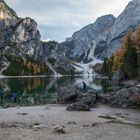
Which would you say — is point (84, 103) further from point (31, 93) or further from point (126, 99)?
point (31, 93)

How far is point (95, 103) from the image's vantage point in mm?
57281

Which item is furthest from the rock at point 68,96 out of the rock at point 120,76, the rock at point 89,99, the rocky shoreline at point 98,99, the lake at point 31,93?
the rock at point 120,76

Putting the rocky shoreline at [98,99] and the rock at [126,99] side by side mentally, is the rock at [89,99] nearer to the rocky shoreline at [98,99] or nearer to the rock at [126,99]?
the rocky shoreline at [98,99]

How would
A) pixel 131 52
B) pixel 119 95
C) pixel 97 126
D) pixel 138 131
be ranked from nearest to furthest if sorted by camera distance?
pixel 138 131 → pixel 97 126 → pixel 119 95 → pixel 131 52

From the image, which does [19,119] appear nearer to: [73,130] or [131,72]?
[73,130]

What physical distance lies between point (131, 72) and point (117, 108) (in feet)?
192

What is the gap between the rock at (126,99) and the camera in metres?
53.6

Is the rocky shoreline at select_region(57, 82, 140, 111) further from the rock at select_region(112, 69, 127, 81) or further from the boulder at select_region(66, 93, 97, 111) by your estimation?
the rock at select_region(112, 69, 127, 81)

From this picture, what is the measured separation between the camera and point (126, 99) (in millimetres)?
55125

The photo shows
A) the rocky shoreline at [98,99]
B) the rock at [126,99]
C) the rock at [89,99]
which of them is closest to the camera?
the rocky shoreline at [98,99]

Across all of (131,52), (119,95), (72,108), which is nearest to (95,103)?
(119,95)

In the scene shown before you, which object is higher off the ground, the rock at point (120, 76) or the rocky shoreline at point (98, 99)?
the rock at point (120, 76)

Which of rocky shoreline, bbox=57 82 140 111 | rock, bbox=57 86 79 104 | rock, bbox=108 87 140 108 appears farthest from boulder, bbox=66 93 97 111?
rock, bbox=108 87 140 108

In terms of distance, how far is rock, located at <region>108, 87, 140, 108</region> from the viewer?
53622mm
